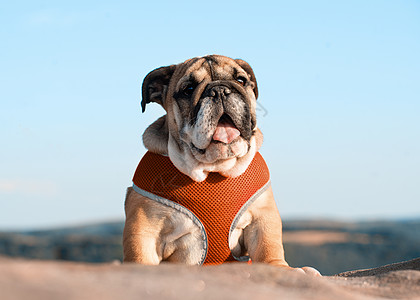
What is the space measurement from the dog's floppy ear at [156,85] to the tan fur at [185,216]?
21 centimetres

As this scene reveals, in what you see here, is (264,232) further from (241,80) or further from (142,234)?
(241,80)

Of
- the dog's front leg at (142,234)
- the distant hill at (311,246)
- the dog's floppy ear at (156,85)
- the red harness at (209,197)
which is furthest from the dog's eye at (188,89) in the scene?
the distant hill at (311,246)

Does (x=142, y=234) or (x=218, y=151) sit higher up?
(x=218, y=151)

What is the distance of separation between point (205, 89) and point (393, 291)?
2.38 metres

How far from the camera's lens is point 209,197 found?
180 inches

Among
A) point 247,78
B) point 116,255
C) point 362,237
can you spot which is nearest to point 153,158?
point 247,78

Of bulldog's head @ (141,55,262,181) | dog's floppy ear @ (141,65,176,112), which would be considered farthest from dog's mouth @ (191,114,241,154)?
dog's floppy ear @ (141,65,176,112)

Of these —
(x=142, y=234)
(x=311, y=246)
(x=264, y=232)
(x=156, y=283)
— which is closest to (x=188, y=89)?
(x=142, y=234)

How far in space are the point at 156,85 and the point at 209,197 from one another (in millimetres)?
1346

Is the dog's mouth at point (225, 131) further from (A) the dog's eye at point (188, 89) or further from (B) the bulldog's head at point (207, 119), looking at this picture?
(A) the dog's eye at point (188, 89)

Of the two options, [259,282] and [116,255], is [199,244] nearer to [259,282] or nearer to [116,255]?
[259,282]

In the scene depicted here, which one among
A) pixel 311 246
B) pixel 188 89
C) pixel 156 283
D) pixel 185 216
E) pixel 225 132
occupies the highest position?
pixel 188 89

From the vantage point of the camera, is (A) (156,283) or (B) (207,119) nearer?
(A) (156,283)

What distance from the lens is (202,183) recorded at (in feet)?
15.1
